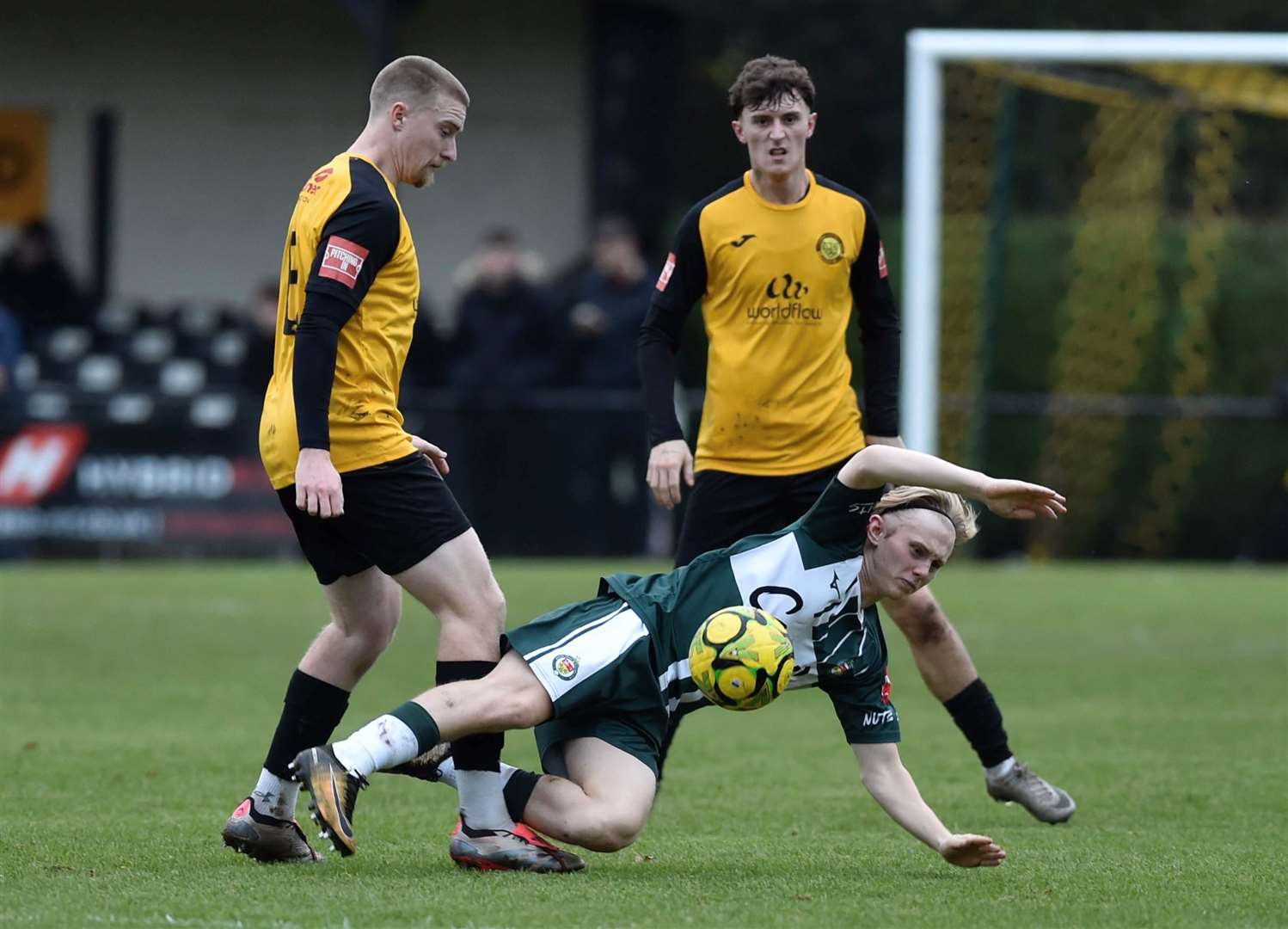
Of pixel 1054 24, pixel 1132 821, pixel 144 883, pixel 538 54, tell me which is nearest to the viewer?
pixel 144 883

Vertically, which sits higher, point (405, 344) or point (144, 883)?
point (405, 344)

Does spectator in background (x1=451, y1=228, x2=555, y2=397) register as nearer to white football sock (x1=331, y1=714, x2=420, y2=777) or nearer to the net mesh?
the net mesh

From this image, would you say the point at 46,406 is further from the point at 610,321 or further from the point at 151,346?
the point at 610,321

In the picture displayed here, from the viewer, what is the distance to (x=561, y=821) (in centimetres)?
570

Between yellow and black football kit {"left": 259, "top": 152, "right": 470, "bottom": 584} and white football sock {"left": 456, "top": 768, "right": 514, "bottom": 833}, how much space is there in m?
0.60

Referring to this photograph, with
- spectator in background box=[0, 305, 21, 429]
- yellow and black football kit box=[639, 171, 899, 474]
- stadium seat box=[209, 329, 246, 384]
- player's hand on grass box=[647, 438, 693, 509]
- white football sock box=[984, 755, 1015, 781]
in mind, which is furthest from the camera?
stadium seat box=[209, 329, 246, 384]

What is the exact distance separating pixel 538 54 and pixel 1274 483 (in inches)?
336

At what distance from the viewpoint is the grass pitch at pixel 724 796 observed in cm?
516

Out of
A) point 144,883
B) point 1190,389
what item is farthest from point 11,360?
point 144,883

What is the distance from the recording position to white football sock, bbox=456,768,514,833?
227 inches

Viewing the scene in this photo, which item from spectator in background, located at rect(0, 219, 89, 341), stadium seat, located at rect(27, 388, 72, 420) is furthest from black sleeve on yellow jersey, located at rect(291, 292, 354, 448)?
spectator in background, located at rect(0, 219, 89, 341)

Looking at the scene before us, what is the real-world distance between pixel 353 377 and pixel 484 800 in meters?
1.18

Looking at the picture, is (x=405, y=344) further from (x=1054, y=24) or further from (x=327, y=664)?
(x=1054, y=24)

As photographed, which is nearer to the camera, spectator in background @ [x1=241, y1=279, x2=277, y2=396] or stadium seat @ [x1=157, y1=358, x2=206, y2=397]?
spectator in background @ [x1=241, y1=279, x2=277, y2=396]
